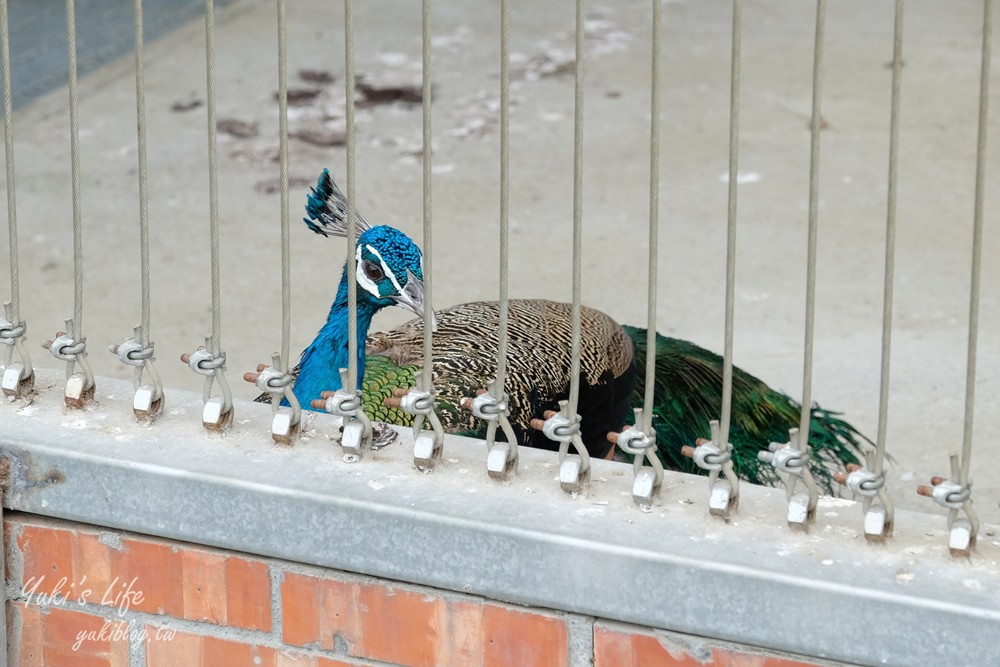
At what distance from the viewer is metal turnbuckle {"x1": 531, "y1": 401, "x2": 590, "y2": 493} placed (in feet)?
5.40

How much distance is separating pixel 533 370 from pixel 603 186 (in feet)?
9.92

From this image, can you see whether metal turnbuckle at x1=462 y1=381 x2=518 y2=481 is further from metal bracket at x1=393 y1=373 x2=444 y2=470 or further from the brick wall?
the brick wall

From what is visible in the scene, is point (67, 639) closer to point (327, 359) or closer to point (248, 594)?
point (248, 594)

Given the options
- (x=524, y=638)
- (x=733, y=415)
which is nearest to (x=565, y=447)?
(x=524, y=638)

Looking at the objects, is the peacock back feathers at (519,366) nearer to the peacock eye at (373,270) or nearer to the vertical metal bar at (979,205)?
the peacock eye at (373,270)

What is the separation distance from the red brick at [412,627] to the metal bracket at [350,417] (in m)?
0.16

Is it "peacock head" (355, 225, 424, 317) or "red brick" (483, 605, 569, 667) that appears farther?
"peacock head" (355, 225, 424, 317)

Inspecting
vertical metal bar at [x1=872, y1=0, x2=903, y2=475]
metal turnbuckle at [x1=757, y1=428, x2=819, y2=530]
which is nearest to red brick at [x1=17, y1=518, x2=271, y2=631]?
metal turnbuckle at [x1=757, y1=428, x2=819, y2=530]

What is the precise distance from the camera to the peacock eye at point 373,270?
2.96 metres

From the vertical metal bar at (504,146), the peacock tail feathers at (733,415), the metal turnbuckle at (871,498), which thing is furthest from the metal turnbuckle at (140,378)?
the peacock tail feathers at (733,415)

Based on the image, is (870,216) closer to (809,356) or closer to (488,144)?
(488,144)

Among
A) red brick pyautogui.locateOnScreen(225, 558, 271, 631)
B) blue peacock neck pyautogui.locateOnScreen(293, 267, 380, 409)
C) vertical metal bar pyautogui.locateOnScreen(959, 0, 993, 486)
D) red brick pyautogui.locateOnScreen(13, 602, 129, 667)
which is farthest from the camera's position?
blue peacock neck pyautogui.locateOnScreen(293, 267, 380, 409)

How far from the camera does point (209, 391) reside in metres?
1.80

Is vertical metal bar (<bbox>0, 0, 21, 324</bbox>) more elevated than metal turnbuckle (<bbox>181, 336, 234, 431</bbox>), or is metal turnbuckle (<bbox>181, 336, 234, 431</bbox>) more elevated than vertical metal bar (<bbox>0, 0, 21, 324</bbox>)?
vertical metal bar (<bbox>0, 0, 21, 324</bbox>)
